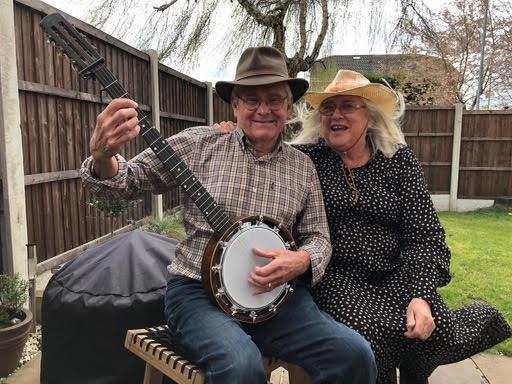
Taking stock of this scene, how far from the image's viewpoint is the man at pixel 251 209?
5.40ft

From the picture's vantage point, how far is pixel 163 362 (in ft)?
5.73

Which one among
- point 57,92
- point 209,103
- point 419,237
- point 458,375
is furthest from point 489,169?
point 57,92

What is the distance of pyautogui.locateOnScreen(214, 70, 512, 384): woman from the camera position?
1983mm

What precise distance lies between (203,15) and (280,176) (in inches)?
209

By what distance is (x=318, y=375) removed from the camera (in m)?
1.74

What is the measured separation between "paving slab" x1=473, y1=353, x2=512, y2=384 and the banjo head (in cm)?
159

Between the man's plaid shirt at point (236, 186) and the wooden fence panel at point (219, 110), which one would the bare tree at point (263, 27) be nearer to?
the wooden fence panel at point (219, 110)

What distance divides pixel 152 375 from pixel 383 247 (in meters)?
1.06

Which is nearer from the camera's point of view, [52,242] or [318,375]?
[318,375]

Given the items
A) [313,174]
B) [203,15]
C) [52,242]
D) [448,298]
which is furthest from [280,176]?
[203,15]

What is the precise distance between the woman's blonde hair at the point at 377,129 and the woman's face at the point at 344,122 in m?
0.07

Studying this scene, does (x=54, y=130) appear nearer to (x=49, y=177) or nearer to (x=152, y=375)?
(x=49, y=177)

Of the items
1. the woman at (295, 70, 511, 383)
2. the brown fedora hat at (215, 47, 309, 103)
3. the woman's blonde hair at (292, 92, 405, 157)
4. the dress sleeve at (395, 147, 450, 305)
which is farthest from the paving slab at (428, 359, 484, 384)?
the brown fedora hat at (215, 47, 309, 103)

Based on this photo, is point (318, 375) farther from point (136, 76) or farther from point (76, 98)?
point (136, 76)
